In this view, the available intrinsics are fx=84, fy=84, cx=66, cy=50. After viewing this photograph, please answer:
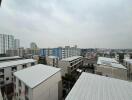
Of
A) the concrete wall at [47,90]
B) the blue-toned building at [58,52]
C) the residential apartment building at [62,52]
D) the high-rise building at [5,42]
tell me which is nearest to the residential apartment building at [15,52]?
the high-rise building at [5,42]

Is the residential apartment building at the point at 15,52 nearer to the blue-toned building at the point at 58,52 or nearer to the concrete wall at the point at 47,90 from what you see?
the blue-toned building at the point at 58,52

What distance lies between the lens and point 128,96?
19.2ft

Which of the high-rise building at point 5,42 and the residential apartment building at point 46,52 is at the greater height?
the high-rise building at point 5,42

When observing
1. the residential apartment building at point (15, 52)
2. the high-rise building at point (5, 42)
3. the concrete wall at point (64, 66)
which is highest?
the high-rise building at point (5, 42)

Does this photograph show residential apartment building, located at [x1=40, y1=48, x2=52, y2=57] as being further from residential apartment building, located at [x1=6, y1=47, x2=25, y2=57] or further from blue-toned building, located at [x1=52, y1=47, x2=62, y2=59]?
residential apartment building, located at [x1=6, y1=47, x2=25, y2=57]

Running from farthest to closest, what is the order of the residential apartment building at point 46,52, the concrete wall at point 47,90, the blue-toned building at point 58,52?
the residential apartment building at point 46,52, the blue-toned building at point 58,52, the concrete wall at point 47,90

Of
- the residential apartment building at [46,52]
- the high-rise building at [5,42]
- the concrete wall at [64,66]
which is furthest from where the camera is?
the residential apartment building at [46,52]

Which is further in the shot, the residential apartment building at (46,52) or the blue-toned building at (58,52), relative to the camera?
the residential apartment building at (46,52)

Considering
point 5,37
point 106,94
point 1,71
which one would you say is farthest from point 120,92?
point 5,37

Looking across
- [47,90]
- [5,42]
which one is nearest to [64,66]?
[47,90]

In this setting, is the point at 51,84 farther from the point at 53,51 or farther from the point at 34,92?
the point at 53,51

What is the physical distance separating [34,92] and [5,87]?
12.5 metres

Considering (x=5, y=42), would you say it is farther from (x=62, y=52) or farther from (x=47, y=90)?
(x=47, y=90)

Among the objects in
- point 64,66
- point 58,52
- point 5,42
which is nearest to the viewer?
point 64,66
